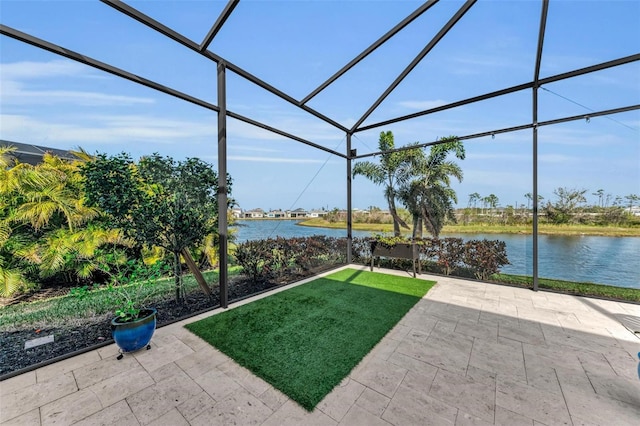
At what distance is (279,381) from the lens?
6.18 feet

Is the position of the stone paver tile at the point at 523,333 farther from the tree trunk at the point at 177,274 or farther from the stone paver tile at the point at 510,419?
the tree trunk at the point at 177,274

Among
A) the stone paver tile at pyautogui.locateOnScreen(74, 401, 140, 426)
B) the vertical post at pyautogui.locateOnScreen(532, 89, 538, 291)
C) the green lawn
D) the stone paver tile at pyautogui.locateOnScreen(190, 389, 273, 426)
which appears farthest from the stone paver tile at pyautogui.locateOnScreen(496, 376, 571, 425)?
the vertical post at pyautogui.locateOnScreen(532, 89, 538, 291)

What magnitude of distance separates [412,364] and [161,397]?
81.3 inches

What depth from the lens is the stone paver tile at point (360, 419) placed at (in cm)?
150

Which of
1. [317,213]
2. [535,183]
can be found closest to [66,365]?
[317,213]

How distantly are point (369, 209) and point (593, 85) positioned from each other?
4998 millimetres

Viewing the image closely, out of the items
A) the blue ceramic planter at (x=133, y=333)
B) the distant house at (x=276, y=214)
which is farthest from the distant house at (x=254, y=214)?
the blue ceramic planter at (x=133, y=333)

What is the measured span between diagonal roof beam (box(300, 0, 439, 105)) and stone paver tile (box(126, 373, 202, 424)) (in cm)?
424

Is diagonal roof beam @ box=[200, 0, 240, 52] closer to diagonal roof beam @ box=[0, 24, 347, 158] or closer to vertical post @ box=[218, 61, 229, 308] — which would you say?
vertical post @ box=[218, 61, 229, 308]

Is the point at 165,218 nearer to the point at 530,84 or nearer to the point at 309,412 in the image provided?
the point at 309,412

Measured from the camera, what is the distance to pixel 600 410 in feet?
5.22

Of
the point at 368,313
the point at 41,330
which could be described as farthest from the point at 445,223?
the point at 41,330

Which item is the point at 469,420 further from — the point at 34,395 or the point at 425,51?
the point at 425,51

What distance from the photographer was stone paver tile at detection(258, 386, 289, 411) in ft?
5.45
